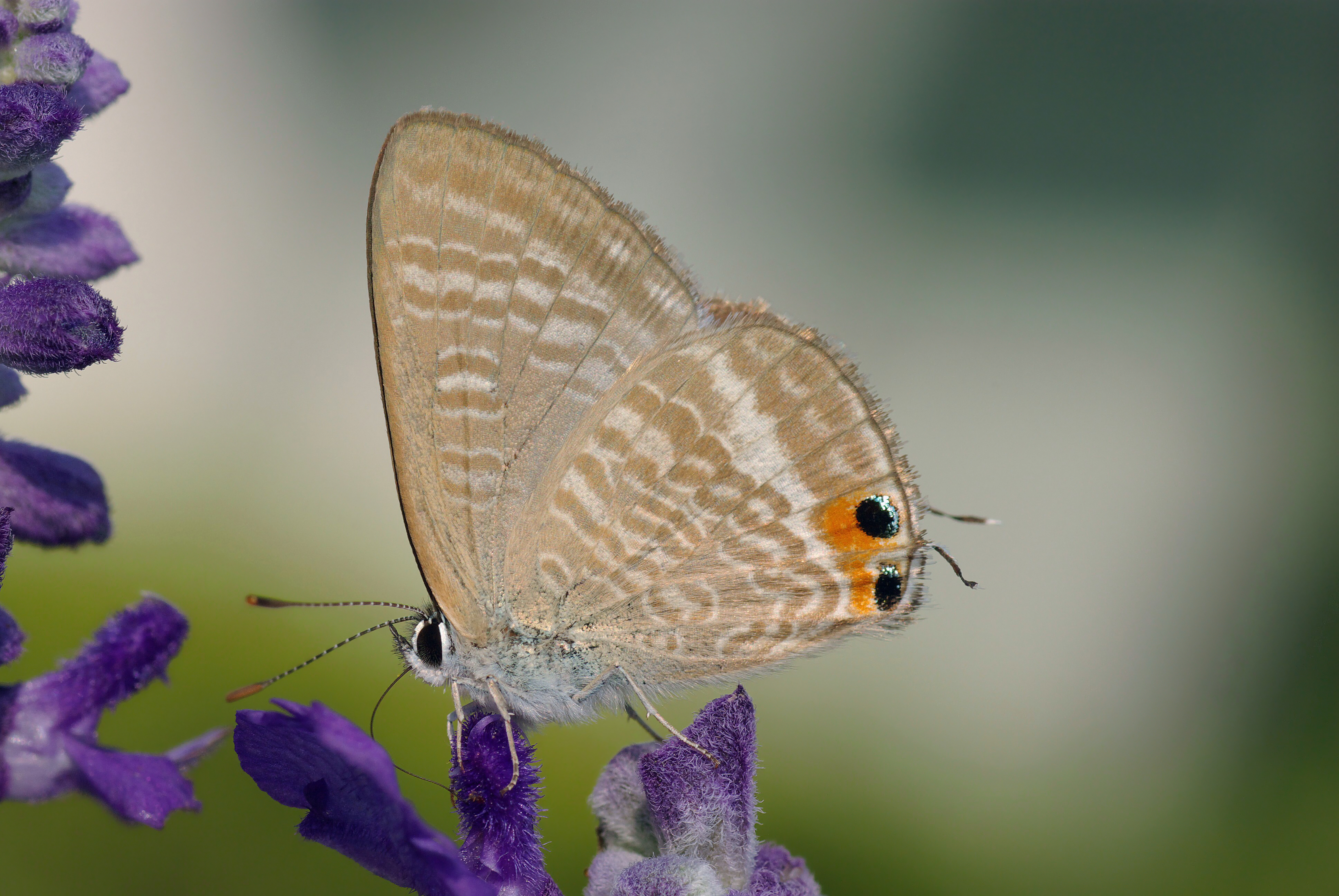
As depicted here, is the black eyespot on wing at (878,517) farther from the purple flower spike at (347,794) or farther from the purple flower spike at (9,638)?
the purple flower spike at (9,638)

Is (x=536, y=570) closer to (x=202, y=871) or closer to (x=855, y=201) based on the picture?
(x=202, y=871)

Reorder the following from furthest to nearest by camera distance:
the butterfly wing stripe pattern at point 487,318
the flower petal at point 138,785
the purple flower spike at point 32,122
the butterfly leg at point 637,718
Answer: the butterfly leg at point 637,718 → the butterfly wing stripe pattern at point 487,318 → the purple flower spike at point 32,122 → the flower petal at point 138,785

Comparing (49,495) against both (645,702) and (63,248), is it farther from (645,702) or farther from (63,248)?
(645,702)

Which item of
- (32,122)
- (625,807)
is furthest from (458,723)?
(32,122)

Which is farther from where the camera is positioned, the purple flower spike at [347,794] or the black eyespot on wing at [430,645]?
the black eyespot on wing at [430,645]

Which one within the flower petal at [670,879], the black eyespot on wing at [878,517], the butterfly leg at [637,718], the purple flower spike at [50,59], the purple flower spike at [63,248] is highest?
the purple flower spike at [50,59]

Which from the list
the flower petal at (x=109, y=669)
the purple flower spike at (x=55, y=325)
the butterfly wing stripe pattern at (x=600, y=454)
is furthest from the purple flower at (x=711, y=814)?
the purple flower spike at (x=55, y=325)

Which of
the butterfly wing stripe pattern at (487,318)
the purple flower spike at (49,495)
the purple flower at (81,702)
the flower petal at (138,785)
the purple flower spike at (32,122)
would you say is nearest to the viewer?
the flower petal at (138,785)
